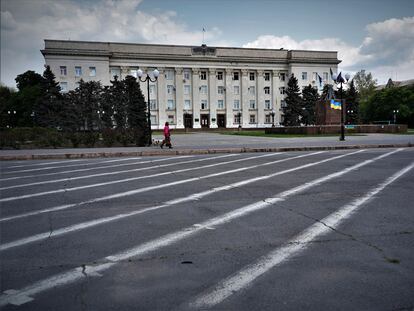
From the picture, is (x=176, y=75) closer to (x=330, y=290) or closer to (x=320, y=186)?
(x=320, y=186)

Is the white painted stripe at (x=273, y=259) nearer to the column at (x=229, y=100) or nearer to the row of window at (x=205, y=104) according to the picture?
the row of window at (x=205, y=104)

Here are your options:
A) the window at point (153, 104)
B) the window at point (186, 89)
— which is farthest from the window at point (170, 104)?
the window at point (186, 89)

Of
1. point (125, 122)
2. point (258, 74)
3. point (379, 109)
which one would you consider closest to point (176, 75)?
point (258, 74)

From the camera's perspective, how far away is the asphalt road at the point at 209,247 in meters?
3.10

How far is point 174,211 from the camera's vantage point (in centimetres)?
605

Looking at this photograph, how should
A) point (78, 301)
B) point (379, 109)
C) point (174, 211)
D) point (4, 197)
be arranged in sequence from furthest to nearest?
point (379, 109) → point (4, 197) → point (174, 211) → point (78, 301)

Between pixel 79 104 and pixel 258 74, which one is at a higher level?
pixel 258 74

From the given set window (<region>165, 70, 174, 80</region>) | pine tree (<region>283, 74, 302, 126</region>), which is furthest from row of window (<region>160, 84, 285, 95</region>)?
pine tree (<region>283, 74, 302, 126</region>)

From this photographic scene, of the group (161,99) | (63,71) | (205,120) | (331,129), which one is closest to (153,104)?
(161,99)

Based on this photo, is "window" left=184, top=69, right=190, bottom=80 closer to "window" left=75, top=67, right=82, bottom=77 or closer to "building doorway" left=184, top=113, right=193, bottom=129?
"building doorway" left=184, top=113, right=193, bottom=129

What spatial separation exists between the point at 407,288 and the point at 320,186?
17.0 feet

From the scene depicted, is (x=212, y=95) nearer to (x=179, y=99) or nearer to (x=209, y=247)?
(x=179, y=99)

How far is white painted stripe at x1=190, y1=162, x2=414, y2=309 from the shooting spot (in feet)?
10.1

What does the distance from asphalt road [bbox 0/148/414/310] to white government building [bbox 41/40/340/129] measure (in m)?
72.3
